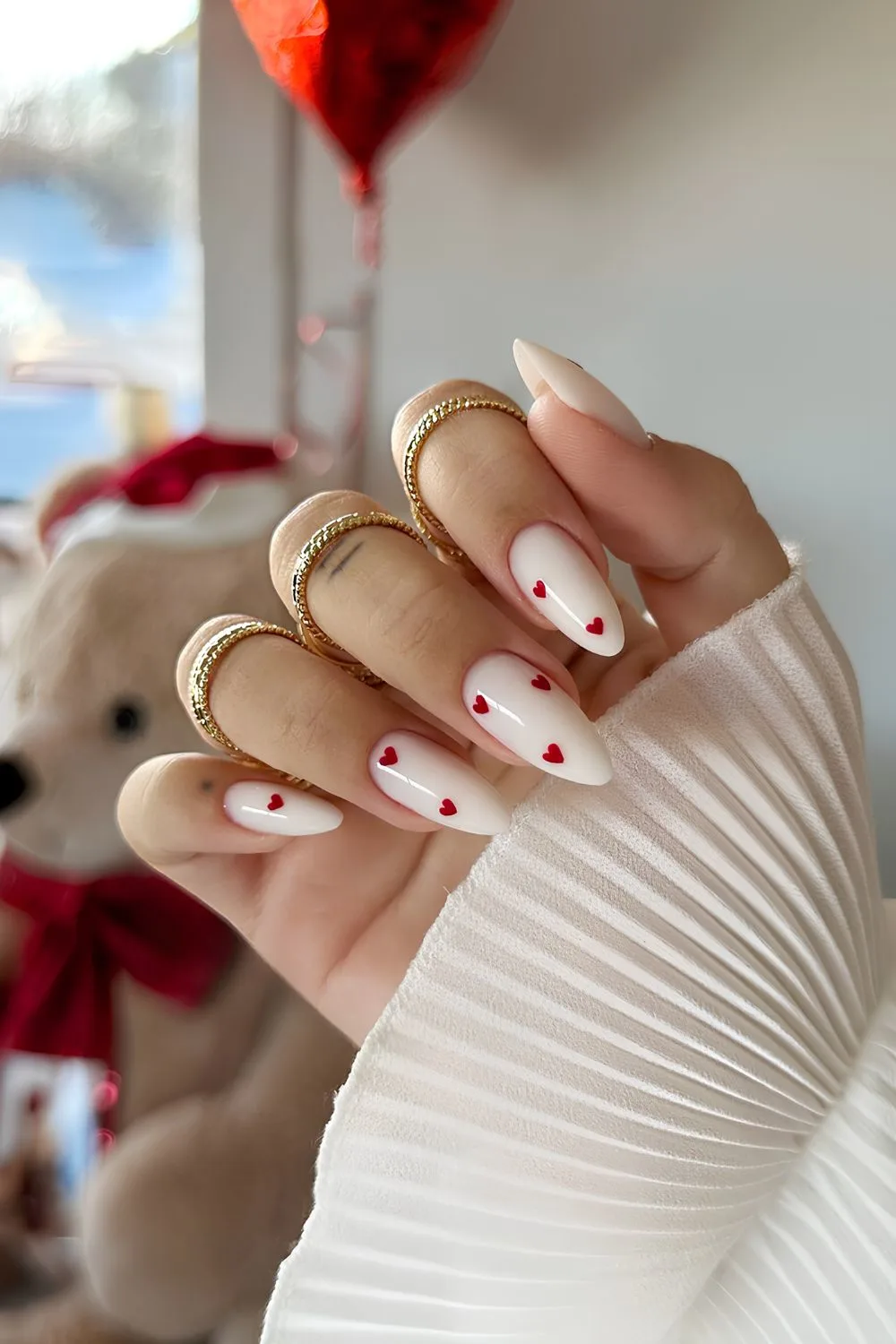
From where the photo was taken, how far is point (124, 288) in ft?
3.07

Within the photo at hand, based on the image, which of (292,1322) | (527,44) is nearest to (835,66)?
(527,44)

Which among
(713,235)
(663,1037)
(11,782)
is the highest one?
(713,235)

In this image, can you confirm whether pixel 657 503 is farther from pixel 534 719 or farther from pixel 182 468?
pixel 182 468

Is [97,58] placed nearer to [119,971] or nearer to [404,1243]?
[119,971]

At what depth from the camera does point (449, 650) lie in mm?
322

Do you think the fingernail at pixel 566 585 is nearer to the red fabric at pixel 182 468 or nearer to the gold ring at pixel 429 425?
the gold ring at pixel 429 425

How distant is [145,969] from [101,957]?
0.04 metres

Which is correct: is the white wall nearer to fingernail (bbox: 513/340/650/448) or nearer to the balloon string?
the balloon string

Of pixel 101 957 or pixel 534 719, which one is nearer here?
pixel 534 719

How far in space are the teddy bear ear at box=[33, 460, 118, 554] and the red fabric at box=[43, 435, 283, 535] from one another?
0.02 m

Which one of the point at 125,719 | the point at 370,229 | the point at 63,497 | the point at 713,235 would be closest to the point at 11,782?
the point at 125,719

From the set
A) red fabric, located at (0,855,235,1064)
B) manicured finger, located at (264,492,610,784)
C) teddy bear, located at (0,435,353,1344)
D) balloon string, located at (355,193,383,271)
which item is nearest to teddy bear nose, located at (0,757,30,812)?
teddy bear, located at (0,435,353,1344)

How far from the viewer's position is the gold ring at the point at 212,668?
36 cm

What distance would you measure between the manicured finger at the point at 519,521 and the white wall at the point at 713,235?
0.40 meters
